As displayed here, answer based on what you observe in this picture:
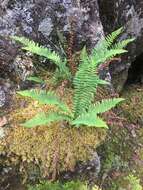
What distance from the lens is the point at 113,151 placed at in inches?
223

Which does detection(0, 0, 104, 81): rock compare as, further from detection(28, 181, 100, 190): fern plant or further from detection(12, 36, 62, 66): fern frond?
detection(28, 181, 100, 190): fern plant

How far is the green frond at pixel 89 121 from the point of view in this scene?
169 inches

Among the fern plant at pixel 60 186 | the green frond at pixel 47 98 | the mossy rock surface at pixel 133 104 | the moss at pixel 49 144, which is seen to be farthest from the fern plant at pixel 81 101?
the mossy rock surface at pixel 133 104

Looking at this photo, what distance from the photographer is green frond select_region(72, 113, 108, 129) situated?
4305 millimetres

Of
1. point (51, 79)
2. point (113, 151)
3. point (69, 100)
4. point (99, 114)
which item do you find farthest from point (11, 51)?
point (113, 151)

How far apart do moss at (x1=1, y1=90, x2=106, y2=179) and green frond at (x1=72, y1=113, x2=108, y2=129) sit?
10.3 inches

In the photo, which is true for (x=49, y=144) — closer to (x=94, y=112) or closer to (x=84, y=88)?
(x=94, y=112)

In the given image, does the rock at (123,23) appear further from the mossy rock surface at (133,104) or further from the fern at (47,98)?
the fern at (47,98)

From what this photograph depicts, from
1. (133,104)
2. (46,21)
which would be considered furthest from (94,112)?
(133,104)

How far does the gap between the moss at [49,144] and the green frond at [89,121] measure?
0.26 meters

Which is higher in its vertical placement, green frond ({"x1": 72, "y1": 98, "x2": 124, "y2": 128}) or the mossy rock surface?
green frond ({"x1": 72, "y1": 98, "x2": 124, "y2": 128})

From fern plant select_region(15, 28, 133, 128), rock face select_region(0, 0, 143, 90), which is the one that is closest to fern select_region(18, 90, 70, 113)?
fern plant select_region(15, 28, 133, 128)

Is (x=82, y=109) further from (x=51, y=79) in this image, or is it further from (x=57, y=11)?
(x=57, y=11)

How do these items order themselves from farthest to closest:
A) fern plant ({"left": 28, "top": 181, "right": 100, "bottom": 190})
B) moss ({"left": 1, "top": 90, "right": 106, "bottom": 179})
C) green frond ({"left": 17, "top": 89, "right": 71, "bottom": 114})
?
fern plant ({"left": 28, "top": 181, "right": 100, "bottom": 190}) → moss ({"left": 1, "top": 90, "right": 106, "bottom": 179}) → green frond ({"left": 17, "top": 89, "right": 71, "bottom": 114})
